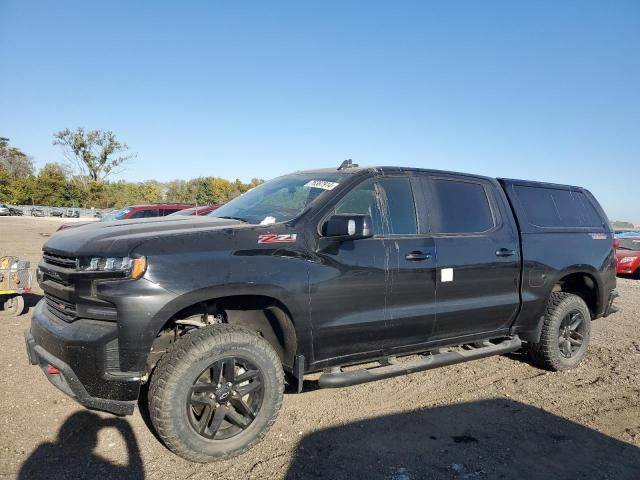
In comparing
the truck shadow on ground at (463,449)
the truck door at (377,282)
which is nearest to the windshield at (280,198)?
the truck door at (377,282)

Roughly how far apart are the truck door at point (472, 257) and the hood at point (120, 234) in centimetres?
180

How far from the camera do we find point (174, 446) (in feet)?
9.46

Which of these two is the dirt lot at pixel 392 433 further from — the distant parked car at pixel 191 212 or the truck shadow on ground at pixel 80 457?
the distant parked car at pixel 191 212

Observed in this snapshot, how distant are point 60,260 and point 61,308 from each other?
315 millimetres

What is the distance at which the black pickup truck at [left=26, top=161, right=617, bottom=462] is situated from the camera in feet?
9.22

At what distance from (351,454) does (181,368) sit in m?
1.29

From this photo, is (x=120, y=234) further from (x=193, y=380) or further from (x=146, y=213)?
(x=146, y=213)

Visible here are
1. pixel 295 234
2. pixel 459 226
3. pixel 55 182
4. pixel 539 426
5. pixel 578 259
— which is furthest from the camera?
pixel 55 182

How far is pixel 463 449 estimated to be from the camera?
3260mm

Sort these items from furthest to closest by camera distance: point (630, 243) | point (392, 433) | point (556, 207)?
point (630, 243), point (556, 207), point (392, 433)

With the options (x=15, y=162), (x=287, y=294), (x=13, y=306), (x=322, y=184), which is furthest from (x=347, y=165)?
(x=15, y=162)

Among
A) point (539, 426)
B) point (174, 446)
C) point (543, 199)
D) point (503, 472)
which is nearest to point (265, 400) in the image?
point (174, 446)

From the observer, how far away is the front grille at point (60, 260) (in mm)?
2928

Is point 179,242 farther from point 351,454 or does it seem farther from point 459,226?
point 459,226
